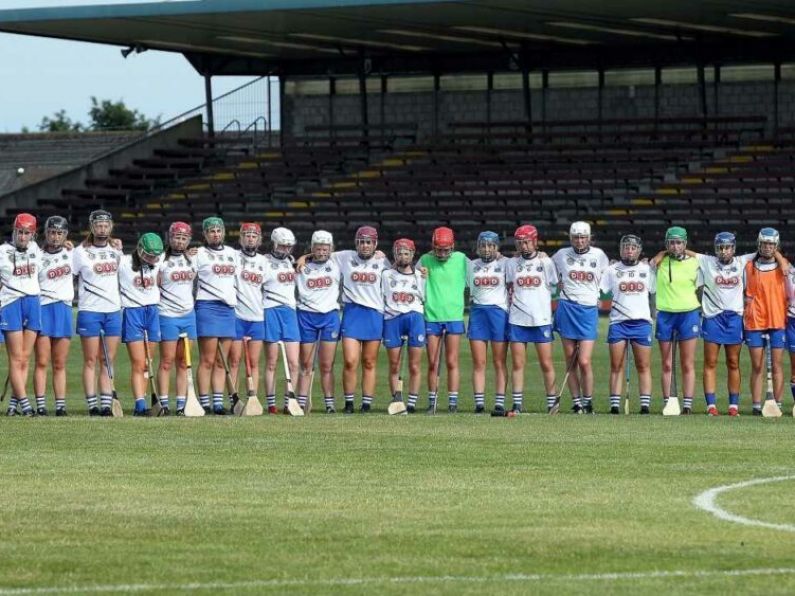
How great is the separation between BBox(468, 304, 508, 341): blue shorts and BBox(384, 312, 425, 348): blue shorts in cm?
58

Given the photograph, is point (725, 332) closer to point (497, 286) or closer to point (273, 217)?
point (497, 286)

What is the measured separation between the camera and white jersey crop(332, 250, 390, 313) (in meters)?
20.6

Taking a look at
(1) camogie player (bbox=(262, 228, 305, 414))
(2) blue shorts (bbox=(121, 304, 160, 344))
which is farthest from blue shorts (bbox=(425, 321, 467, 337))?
(2) blue shorts (bbox=(121, 304, 160, 344))

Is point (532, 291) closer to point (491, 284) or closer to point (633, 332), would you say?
point (491, 284)

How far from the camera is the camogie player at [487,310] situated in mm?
20547

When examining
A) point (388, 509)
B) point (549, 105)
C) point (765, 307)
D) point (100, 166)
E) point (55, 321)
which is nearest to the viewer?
point (388, 509)

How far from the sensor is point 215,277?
20.0m

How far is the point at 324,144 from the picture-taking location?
50.5 m

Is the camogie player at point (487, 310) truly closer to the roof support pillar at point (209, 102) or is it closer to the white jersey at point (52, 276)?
the white jersey at point (52, 276)

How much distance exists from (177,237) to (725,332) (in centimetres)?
601

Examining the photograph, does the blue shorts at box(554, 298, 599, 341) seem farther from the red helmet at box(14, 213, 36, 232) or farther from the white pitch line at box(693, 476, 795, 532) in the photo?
the white pitch line at box(693, 476, 795, 532)

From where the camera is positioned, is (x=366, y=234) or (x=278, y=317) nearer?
(x=278, y=317)

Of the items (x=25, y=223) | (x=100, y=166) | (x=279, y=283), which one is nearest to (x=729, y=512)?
(x=279, y=283)

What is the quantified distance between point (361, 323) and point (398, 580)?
11.6 metres
